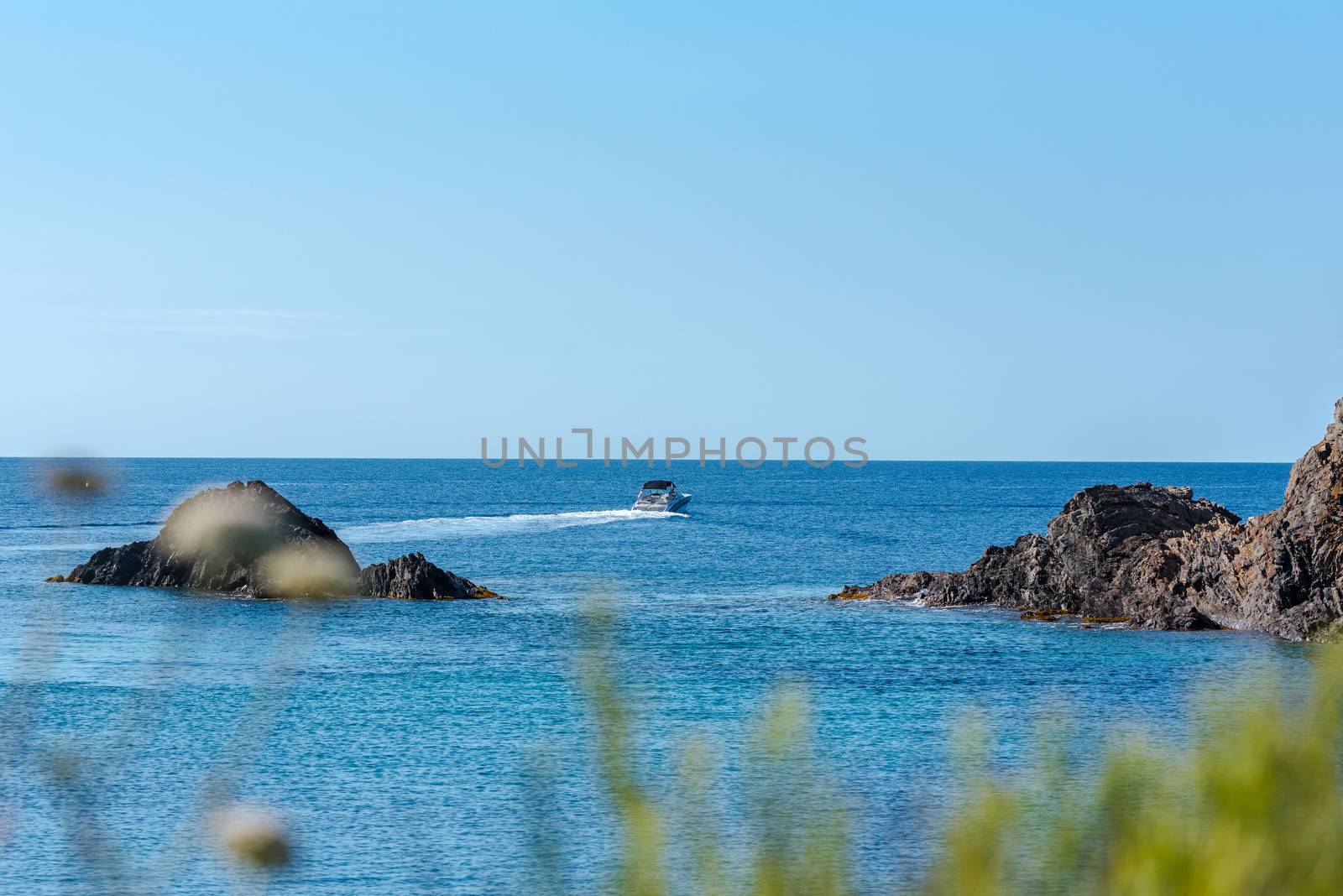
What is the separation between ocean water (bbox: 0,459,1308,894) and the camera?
1894cm

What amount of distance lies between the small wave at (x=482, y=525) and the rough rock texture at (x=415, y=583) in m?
37.8

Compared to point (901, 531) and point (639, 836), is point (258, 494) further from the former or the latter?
point (901, 531)

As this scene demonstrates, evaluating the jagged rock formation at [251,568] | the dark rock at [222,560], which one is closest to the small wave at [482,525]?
the dark rock at [222,560]

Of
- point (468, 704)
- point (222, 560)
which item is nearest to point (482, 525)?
point (222, 560)

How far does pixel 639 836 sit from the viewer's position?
3311 mm

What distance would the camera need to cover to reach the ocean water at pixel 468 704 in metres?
18.9

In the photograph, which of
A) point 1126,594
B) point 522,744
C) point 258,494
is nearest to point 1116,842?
point 522,744

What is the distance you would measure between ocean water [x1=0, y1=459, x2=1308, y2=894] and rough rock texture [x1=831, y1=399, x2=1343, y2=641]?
206cm

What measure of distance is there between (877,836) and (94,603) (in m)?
41.4

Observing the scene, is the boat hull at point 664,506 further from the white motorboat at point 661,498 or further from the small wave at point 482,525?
the small wave at point 482,525

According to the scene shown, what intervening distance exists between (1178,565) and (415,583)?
94.5ft

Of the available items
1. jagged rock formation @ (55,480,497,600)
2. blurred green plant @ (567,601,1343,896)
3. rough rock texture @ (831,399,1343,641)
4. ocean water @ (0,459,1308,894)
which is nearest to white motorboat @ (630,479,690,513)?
ocean water @ (0,459,1308,894)

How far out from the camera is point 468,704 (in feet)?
111

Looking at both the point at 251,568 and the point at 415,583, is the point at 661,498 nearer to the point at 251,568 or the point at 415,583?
the point at 415,583
